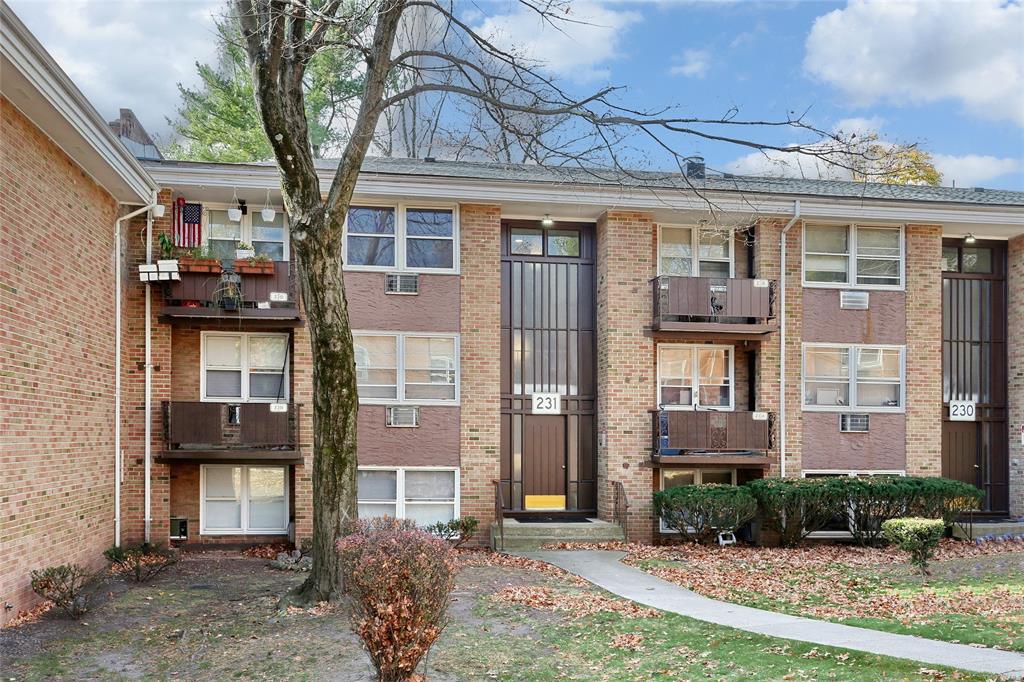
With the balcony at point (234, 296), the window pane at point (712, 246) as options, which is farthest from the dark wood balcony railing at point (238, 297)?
the window pane at point (712, 246)

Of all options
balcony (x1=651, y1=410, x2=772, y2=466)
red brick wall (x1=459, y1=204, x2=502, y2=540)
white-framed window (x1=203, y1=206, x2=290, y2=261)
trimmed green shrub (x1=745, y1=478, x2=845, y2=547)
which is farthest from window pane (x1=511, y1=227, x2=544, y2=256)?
trimmed green shrub (x1=745, y1=478, x2=845, y2=547)

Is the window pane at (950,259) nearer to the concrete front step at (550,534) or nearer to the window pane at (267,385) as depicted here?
the concrete front step at (550,534)

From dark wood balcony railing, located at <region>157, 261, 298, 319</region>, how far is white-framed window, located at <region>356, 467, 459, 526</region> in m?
3.34

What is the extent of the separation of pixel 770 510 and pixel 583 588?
531cm

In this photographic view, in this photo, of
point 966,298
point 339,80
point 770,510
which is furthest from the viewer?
point 339,80

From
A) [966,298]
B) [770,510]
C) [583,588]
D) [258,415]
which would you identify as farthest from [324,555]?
[966,298]

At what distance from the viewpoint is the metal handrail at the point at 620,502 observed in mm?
14875

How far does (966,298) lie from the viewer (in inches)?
682

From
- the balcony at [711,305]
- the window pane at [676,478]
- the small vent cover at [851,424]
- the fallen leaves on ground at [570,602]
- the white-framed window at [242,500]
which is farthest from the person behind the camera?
the small vent cover at [851,424]

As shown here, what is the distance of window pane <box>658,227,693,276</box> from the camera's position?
1616 centimetres

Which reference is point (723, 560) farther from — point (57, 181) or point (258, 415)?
point (57, 181)

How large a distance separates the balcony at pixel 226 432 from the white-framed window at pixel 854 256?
34.6 feet

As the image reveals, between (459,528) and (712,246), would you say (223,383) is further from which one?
(712,246)

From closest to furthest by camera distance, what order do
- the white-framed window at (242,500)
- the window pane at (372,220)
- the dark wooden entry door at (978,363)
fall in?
the white-framed window at (242,500), the window pane at (372,220), the dark wooden entry door at (978,363)
